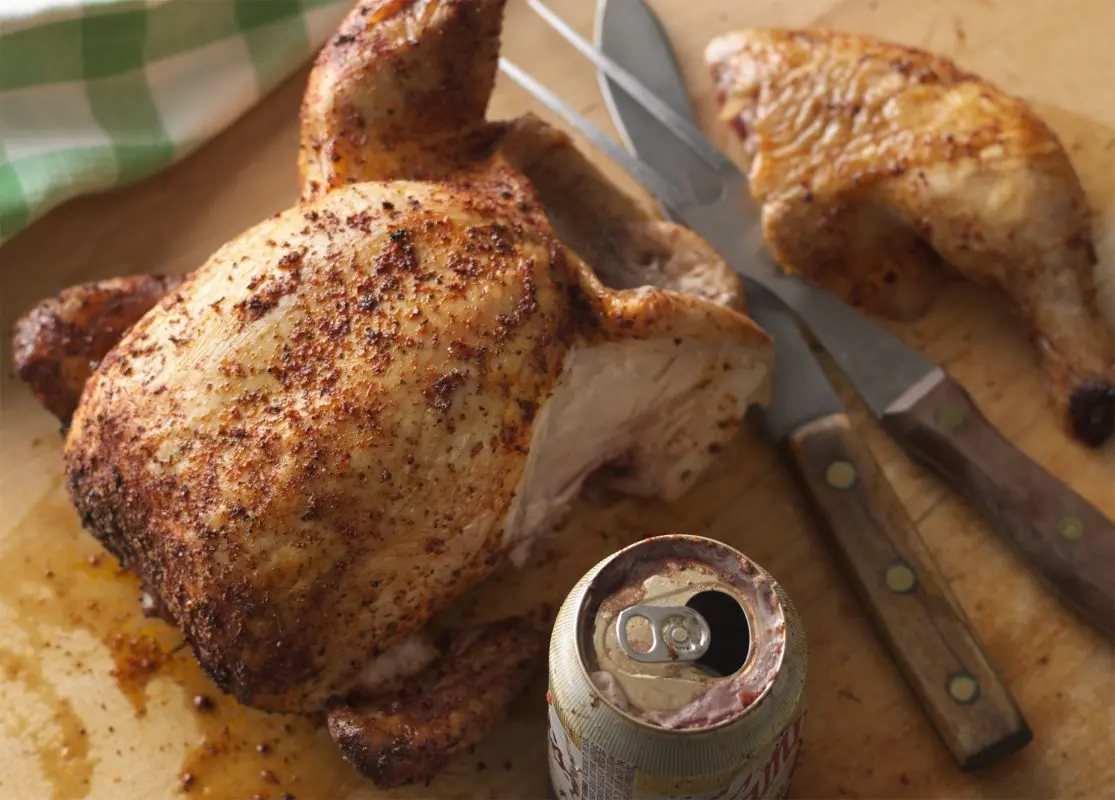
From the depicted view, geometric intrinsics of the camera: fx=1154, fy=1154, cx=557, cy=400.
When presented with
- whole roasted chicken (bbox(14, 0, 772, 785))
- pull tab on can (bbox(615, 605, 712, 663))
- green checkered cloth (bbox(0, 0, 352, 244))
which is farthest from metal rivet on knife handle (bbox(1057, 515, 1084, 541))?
green checkered cloth (bbox(0, 0, 352, 244))

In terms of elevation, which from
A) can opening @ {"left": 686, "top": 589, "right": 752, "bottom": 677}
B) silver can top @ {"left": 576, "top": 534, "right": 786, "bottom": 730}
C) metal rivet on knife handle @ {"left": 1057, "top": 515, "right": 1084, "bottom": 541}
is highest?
silver can top @ {"left": 576, "top": 534, "right": 786, "bottom": 730}

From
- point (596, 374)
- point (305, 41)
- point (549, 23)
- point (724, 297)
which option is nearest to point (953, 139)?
point (724, 297)

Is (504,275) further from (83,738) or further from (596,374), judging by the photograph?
(83,738)

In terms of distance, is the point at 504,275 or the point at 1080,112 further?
the point at 1080,112

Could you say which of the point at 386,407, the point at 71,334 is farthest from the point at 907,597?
the point at 71,334

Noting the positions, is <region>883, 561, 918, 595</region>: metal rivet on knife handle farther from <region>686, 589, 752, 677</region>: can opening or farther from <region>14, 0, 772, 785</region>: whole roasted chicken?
<region>686, 589, 752, 677</region>: can opening

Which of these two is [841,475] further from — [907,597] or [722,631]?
[722,631]
